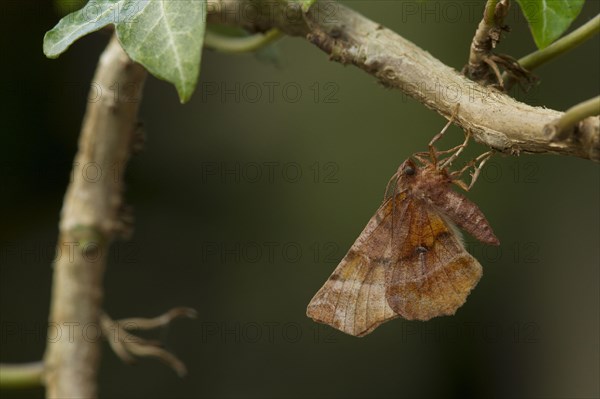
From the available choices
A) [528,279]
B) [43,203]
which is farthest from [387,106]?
[43,203]

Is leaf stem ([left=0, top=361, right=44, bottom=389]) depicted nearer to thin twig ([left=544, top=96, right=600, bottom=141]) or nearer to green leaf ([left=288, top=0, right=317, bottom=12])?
green leaf ([left=288, top=0, right=317, bottom=12])

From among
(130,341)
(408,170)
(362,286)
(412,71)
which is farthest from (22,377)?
(412,71)

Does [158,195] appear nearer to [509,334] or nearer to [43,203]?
[43,203]

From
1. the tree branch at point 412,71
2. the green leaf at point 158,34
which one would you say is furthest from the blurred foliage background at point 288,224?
the green leaf at point 158,34

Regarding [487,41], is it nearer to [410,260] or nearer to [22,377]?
[410,260]

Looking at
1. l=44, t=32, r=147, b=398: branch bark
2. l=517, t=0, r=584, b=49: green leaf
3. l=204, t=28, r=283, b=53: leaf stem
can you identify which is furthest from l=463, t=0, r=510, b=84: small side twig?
l=44, t=32, r=147, b=398: branch bark

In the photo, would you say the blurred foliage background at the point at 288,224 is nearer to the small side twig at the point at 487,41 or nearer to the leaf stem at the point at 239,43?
the leaf stem at the point at 239,43
